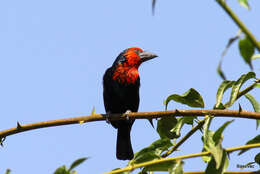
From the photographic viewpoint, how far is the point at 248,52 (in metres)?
1.12

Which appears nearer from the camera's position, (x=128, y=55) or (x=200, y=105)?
(x=200, y=105)

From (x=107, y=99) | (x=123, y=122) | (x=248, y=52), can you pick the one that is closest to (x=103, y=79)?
(x=107, y=99)

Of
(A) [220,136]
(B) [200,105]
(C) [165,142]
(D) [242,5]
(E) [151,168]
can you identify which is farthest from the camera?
(B) [200,105]

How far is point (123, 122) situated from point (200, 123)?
12.3 ft

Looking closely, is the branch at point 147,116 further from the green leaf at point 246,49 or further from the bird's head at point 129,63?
the bird's head at point 129,63

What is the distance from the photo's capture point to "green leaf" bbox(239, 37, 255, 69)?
3.60ft

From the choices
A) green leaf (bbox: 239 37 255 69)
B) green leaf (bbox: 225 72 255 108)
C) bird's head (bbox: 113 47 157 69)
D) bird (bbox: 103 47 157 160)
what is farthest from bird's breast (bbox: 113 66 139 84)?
green leaf (bbox: 239 37 255 69)

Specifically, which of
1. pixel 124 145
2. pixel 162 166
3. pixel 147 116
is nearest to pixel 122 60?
pixel 124 145

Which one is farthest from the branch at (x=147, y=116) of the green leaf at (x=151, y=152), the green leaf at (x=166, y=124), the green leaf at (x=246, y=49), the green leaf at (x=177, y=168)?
the green leaf at (x=246, y=49)

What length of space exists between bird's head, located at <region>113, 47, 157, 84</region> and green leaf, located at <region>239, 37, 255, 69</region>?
4.34 metres

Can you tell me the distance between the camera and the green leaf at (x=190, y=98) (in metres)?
2.31

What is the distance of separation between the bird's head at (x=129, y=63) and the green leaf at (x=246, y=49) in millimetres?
4337

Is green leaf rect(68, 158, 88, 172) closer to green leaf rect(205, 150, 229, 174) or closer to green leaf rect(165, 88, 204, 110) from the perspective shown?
green leaf rect(205, 150, 229, 174)

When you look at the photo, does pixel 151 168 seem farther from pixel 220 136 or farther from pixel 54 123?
pixel 54 123
